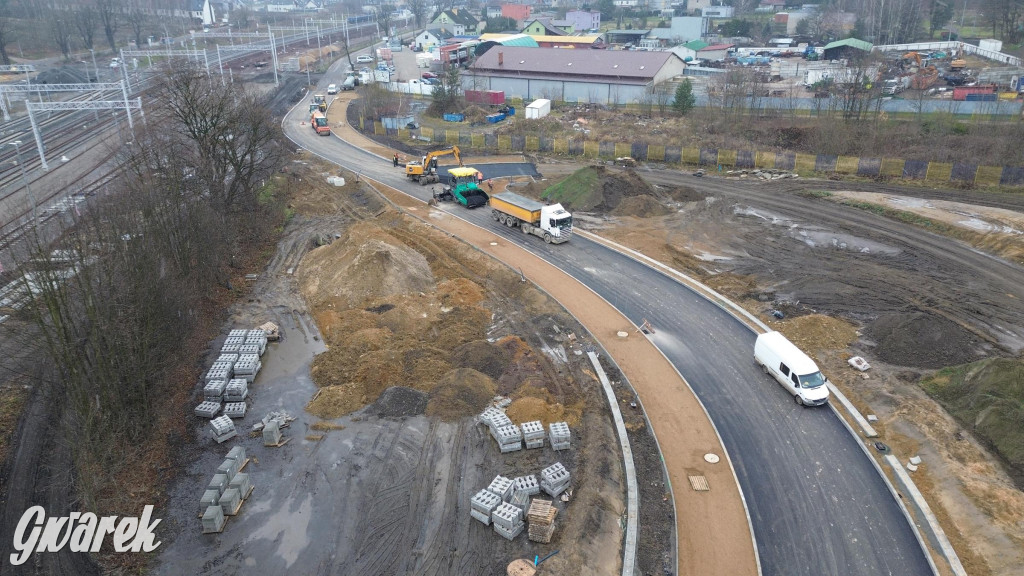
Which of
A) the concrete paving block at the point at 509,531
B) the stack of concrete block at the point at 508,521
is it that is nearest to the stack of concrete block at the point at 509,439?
the stack of concrete block at the point at 508,521

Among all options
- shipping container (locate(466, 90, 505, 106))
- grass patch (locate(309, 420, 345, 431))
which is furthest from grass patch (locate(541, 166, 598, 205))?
shipping container (locate(466, 90, 505, 106))

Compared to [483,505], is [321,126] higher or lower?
higher

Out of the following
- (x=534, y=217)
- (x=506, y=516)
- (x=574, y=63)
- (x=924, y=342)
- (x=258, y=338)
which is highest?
(x=574, y=63)

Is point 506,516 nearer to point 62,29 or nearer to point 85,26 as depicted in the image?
point 62,29

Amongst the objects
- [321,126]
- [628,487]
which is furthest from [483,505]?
[321,126]

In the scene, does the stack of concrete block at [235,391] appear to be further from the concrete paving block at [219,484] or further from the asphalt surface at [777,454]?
the asphalt surface at [777,454]

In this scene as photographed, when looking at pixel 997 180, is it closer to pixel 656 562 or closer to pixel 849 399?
pixel 849 399

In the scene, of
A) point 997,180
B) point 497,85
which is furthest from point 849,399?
point 497,85
